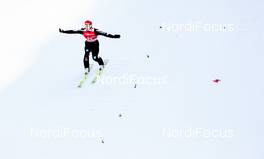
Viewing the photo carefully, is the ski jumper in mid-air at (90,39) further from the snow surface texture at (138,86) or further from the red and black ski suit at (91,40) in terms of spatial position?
the snow surface texture at (138,86)

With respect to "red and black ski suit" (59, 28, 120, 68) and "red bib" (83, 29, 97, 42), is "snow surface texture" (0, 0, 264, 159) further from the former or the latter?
"red bib" (83, 29, 97, 42)

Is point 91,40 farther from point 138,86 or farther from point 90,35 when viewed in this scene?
point 138,86

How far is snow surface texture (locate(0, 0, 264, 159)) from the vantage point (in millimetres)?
10922

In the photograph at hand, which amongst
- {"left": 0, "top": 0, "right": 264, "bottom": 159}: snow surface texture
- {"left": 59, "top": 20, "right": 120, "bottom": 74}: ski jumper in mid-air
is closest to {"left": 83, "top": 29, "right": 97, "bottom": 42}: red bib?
{"left": 59, "top": 20, "right": 120, "bottom": 74}: ski jumper in mid-air

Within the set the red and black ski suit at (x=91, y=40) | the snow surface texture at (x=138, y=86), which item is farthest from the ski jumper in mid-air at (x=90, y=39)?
the snow surface texture at (x=138, y=86)

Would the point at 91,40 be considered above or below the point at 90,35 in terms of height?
below

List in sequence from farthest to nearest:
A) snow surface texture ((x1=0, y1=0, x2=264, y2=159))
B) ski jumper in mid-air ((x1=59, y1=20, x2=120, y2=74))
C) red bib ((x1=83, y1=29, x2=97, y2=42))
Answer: red bib ((x1=83, y1=29, x2=97, y2=42))
ski jumper in mid-air ((x1=59, y1=20, x2=120, y2=74))
snow surface texture ((x1=0, y1=0, x2=264, y2=159))

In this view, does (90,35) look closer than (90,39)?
Yes

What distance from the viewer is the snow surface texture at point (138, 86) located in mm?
10922

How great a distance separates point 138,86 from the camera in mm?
13016

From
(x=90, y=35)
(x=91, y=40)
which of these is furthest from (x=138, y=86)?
(x=90, y=35)

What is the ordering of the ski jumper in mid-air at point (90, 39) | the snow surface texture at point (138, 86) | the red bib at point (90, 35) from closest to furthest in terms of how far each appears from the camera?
the snow surface texture at point (138, 86)
the ski jumper in mid-air at point (90, 39)
the red bib at point (90, 35)

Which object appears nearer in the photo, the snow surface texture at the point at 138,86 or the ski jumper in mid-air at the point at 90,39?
the snow surface texture at the point at 138,86

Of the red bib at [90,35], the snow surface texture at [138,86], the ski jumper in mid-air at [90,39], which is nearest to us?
the snow surface texture at [138,86]
